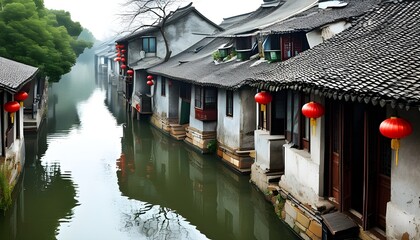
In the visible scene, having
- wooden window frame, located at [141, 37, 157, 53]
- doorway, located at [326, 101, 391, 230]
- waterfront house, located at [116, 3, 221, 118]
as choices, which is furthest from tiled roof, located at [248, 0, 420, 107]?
wooden window frame, located at [141, 37, 157, 53]

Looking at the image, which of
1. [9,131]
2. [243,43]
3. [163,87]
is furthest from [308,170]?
[163,87]

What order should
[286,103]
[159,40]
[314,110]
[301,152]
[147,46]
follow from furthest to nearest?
[147,46], [159,40], [286,103], [301,152], [314,110]

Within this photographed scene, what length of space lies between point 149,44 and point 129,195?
20454 mm

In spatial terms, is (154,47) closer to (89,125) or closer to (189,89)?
(89,125)

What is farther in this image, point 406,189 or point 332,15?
point 332,15

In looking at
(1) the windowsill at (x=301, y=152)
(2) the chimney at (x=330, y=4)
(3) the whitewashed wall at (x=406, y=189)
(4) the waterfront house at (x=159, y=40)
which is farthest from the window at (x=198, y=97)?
(3) the whitewashed wall at (x=406, y=189)

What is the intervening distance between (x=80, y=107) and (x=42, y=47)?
10931 mm

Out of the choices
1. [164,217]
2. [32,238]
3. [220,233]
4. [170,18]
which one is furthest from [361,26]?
[170,18]

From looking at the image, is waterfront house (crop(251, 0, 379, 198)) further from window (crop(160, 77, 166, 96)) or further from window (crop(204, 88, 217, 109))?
window (crop(160, 77, 166, 96))

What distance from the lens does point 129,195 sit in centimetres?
1539

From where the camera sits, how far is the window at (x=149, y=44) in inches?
1334

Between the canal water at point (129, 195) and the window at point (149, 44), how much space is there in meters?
9.85

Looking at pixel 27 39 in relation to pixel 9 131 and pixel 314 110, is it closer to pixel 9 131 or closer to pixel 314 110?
pixel 9 131

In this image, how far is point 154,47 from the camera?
34.2m
